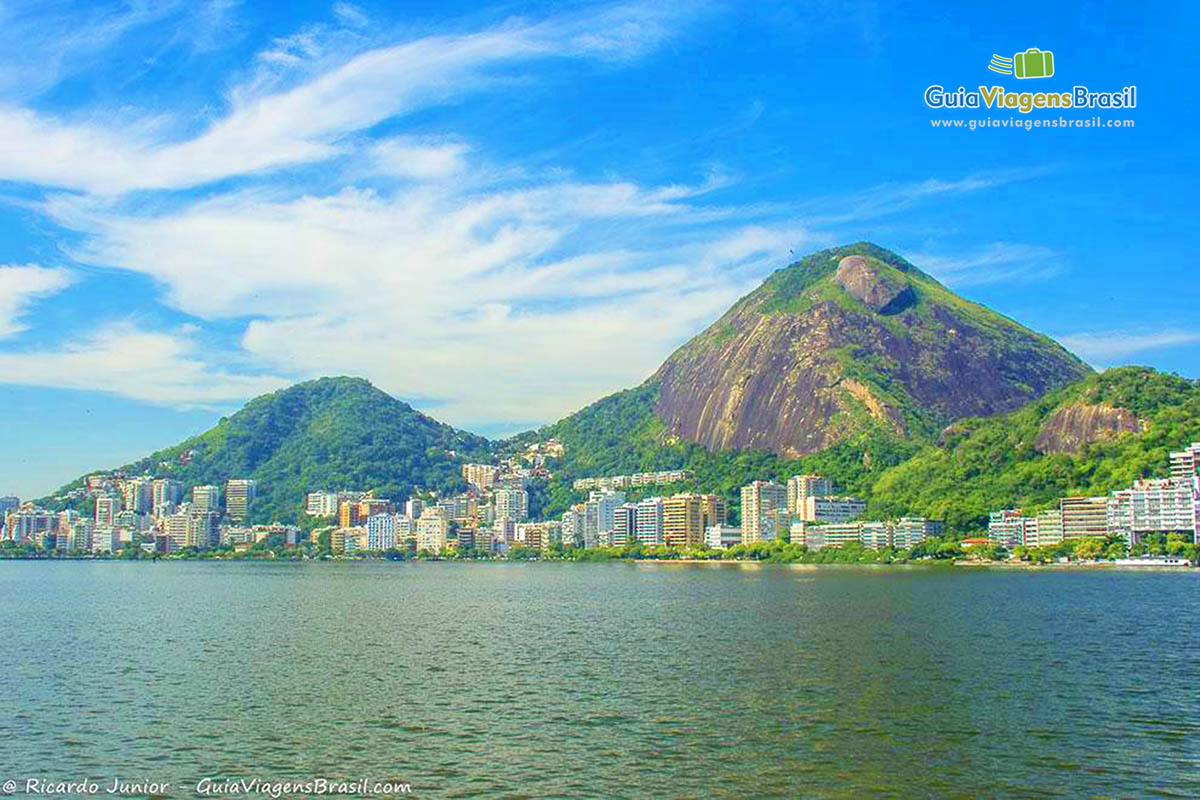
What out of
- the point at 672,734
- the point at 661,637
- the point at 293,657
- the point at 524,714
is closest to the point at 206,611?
the point at 293,657

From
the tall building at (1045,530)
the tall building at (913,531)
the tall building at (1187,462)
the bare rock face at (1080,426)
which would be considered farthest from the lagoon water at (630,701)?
the bare rock face at (1080,426)

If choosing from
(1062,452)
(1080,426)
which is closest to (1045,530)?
(1062,452)

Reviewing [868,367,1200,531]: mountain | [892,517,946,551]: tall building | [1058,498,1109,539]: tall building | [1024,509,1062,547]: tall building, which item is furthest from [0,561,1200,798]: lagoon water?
[868,367,1200,531]: mountain

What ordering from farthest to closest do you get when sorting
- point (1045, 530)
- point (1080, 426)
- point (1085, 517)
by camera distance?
point (1080, 426) → point (1045, 530) → point (1085, 517)

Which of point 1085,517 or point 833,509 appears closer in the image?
point 1085,517

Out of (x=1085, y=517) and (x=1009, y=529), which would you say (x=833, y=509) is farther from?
(x=1085, y=517)

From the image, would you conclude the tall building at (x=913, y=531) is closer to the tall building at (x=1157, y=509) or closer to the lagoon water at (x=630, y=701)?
the tall building at (x=1157, y=509)

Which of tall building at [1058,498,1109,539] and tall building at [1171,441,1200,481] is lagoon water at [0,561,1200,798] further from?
tall building at [1171,441,1200,481]
